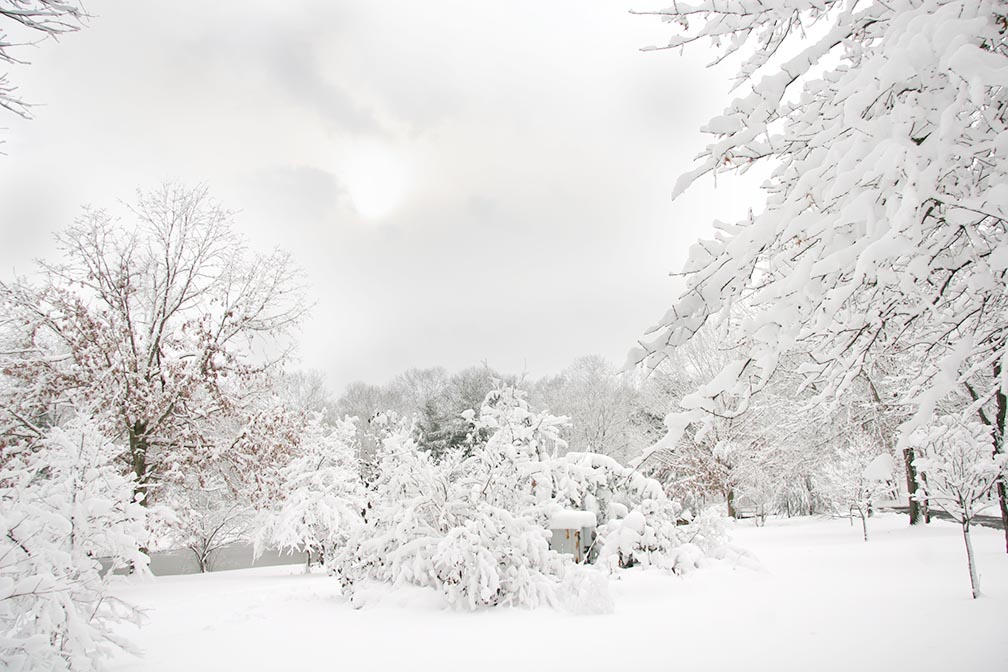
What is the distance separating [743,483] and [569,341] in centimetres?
2108

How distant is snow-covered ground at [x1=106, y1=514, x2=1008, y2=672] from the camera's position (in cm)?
492

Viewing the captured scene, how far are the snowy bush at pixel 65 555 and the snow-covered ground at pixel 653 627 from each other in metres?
0.58

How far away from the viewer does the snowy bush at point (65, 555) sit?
160 inches

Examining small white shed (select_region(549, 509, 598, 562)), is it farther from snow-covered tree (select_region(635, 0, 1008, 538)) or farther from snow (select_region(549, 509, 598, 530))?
snow-covered tree (select_region(635, 0, 1008, 538))

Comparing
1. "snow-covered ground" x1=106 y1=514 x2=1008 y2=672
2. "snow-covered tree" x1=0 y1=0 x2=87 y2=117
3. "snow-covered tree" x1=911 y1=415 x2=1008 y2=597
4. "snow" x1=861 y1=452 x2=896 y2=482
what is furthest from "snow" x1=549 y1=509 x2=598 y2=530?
"snow-covered tree" x1=0 y1=0 x2=87 y2=117

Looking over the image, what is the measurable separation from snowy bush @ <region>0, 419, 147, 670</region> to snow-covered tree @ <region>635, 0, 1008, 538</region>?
497 cm

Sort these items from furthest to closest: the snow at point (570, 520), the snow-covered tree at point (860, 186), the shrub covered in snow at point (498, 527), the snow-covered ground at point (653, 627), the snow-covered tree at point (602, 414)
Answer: the snow-covered tree at point (602, 414) < the snow at point (570, 520) < the shrub covered in snow at point (498, 527) < the snow-covered ground at point (653, 627) < the snow-covered tree at point (860, 186)

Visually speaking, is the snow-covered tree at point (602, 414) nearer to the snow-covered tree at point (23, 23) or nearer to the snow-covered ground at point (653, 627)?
the snow-covered ground at point (653, 627)

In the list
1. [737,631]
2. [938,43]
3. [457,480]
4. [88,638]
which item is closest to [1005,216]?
[938,43]

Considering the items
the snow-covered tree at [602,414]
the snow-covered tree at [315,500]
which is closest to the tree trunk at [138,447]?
the snow-covered tree at [315,500]

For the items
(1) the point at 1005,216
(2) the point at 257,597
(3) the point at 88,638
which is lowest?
(2) the point at 257,597

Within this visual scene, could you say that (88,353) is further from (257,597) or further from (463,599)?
(463,599)

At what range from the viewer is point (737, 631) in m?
5.79

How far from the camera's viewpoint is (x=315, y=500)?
1697 centimetres
